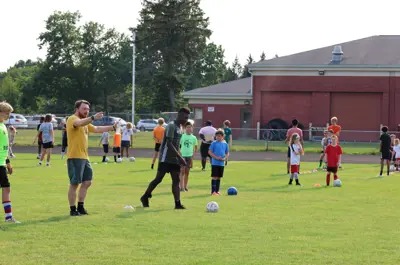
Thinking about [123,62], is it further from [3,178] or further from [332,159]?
[3,178]

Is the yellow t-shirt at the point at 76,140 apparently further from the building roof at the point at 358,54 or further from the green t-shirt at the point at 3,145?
the building roof at the point at 358,54

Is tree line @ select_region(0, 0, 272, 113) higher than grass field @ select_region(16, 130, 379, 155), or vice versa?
tree line @ select_region(0, 0, 272, 113)

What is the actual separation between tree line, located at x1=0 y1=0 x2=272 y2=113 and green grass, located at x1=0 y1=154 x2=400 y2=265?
6856 centimetres

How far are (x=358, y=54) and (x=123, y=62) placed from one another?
56.7 meters

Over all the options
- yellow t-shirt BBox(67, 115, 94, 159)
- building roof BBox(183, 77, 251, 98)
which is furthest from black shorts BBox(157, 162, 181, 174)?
building roof BBox(183, 77, 251, 98)

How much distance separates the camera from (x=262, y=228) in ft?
41.8

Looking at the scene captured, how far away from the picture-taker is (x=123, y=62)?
11275cm

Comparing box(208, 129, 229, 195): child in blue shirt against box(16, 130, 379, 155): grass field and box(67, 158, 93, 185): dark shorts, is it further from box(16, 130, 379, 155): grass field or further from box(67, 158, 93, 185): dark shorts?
box(16, 130, 379, 155): grass field

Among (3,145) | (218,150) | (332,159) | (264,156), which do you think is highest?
(3,145)

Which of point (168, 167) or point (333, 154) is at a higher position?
point (168, 167)

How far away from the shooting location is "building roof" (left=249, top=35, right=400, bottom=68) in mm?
59500

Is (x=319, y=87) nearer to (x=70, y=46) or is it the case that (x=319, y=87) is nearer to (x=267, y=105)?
(x=267, y=105)

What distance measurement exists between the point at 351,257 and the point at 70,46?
98.1 m

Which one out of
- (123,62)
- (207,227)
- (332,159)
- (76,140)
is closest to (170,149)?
(76,140)
